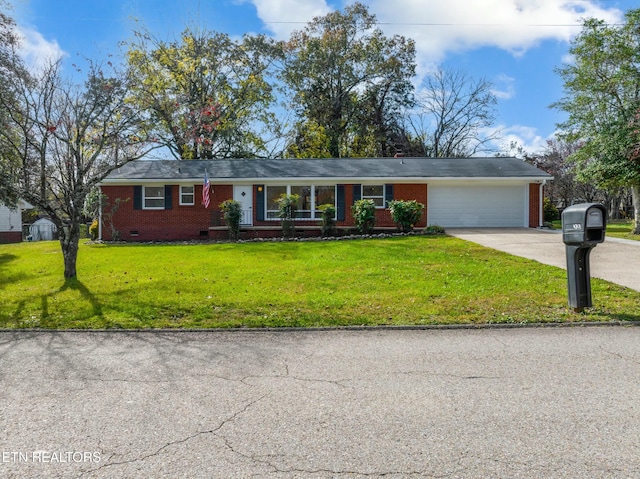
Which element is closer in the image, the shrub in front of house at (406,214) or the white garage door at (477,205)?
the shrub in front of house at (406,214)

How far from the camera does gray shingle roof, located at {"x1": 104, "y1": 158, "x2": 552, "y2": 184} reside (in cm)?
1961

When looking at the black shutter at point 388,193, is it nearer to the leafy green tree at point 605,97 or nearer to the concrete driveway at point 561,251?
the concrete driveway at point 561,251

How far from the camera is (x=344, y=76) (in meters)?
34.1

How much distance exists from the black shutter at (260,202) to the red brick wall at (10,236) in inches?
631

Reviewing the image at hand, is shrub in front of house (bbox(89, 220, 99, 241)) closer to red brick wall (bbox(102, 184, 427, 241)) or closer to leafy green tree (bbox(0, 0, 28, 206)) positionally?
red brick wall (bbox(102, 184, 427, 241))

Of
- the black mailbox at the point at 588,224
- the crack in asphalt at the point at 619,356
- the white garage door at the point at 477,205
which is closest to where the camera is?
the crack in asphalt at the point at 619,356

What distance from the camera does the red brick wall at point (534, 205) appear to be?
785 inches

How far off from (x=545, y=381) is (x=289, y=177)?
1652cm

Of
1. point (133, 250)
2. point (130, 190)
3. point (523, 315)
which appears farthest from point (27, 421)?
point (130, 190)

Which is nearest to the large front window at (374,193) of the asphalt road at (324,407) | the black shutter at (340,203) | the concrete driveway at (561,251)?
the black shutter at (340,203)

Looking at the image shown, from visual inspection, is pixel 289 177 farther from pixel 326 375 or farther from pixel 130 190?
pixel 326 375

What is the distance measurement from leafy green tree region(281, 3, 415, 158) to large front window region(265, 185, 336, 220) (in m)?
13.9

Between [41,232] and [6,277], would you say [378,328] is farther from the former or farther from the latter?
[41,232]

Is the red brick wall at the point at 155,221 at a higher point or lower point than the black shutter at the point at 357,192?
lower
